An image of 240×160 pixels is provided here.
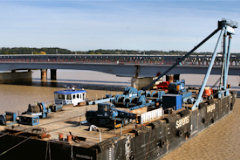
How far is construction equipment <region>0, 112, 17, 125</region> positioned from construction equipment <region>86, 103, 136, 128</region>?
17.1 ft

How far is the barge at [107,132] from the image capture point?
52.1 ft

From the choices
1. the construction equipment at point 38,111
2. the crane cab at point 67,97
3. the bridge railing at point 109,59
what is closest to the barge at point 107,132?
the construction equipment at point 38,111

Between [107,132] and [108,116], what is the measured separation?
5.40 feet

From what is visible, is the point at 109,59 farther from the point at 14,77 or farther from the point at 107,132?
the point at 107,132

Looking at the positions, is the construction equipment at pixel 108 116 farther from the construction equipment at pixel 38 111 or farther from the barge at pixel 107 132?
the construction equipment at pixel 38 111

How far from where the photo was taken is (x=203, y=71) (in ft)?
166

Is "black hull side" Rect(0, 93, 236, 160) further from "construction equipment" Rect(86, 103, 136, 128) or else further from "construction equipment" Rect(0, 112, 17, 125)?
"construction equipment" Rect(0, 112, 17, 125)

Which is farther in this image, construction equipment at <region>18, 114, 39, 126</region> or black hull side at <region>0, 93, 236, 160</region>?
construction equipment at <region>18, 114, 39, 126</region>

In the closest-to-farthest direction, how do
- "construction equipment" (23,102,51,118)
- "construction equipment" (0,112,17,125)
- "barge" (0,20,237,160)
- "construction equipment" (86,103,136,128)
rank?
"barge" (0,20,237,160), "construction equipment" (86,103,136,128), "construction equipment" (0,112,17,125), "construction equipment" (23,102,51,118)

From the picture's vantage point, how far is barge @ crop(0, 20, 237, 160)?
52.1ft

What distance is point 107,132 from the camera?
18203 millimetres

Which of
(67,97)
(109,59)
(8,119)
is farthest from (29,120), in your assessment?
(109,59)

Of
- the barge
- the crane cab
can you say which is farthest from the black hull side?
the crane cab

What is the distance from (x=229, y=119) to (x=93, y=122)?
775 inches
